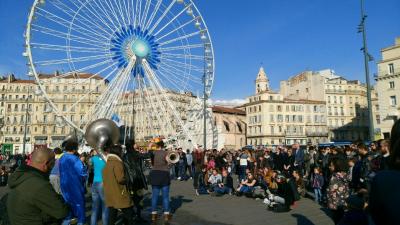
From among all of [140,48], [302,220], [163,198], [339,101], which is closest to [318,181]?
[302,220]

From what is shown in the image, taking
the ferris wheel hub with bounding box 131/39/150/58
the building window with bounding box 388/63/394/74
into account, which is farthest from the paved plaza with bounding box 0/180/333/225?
the building window with bounding box 388/63/394/74

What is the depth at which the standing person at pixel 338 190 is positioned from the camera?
6668 mm

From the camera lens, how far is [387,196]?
6.98ft

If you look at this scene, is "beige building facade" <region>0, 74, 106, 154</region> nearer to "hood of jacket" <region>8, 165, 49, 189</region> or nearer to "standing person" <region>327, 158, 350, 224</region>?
"standing person" <region>327, 158, 350, 224</region>

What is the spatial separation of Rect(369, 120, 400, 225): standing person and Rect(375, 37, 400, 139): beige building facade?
49.9 meters

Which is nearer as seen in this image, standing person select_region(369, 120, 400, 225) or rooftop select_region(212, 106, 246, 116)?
standing person select_region(369, 120, 400, 225)

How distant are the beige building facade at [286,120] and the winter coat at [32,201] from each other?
262 ft

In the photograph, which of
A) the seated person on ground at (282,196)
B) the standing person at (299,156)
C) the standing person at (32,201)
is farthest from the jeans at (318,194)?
the standing person at (32,201)

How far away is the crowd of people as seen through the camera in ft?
10.4

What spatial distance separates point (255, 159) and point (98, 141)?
12388 millimetres

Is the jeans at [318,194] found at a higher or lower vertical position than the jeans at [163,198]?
lower

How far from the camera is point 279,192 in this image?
10.5m

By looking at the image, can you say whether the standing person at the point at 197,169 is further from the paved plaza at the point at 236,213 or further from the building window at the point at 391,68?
the building window at the point at 391,68

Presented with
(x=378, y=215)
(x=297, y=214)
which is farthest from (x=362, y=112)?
(x=378, y=215)
